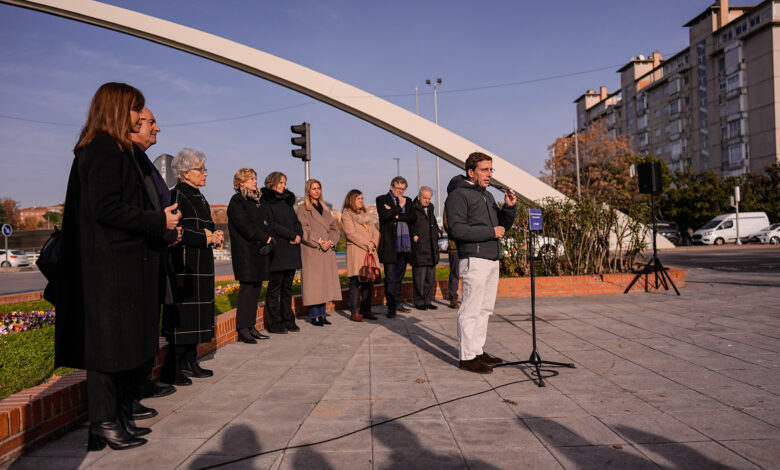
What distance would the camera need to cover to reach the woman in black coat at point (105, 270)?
115 inches

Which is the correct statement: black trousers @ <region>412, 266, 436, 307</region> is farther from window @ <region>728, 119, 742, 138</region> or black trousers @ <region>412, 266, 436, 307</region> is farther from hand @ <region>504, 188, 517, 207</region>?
window @ <region>728, 119, 742, 138</region>

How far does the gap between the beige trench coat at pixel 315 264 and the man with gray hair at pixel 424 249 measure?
62.7 inches

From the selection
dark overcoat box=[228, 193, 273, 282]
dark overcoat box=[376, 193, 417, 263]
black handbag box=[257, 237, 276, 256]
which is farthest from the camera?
dark overcoat box=[376, 193, 417, 263]

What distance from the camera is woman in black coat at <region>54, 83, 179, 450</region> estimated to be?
292cm

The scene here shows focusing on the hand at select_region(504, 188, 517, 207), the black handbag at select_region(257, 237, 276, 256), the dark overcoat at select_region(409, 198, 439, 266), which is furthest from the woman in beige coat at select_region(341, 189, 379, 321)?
the hand at select_region(504, 188, 517, 207)

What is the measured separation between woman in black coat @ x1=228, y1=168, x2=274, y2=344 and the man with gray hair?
2961 mm

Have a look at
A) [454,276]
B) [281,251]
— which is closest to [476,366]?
[281,251]

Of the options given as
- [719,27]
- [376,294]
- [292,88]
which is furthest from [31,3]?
[719,27]

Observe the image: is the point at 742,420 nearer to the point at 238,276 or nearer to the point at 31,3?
the point at 238,276

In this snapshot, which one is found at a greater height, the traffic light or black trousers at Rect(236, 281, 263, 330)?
the traffic light

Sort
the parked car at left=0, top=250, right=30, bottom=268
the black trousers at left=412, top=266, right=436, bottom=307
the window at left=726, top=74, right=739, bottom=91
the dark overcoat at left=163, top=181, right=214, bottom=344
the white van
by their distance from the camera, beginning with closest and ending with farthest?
the dark overcoat at left=163, top=181, right=214, bottom=344 < the black trousers at left=412, top=266, right=436, bottom=307 < the parked car at left=0, top=250, right=30, bottom=268 < the white van < the window at left=726, top=74, right=739, bottom=91

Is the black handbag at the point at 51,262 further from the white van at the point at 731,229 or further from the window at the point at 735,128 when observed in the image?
the window at the point at 735,128

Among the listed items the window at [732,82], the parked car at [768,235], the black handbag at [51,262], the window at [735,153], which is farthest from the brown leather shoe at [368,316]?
the window at [732,82]

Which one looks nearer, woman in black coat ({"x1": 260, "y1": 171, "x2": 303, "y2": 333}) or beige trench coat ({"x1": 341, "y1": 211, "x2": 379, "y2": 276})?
woman in black coat ({"x1": 260, "y1": 171, "x2": 303, "y2": 333})
